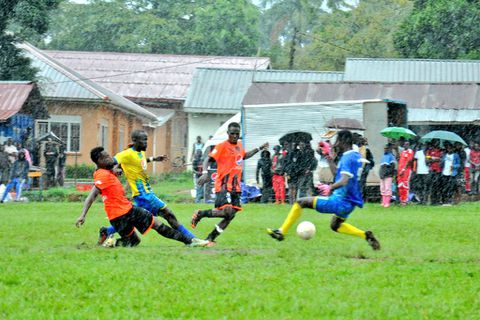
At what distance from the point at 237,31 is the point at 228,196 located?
53.2 metres

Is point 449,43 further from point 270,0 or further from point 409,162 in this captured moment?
point 270,0

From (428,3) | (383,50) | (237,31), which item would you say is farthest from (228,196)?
(237,31)

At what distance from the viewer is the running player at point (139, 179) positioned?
42.8ft

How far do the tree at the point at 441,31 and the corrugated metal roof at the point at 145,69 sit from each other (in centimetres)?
1096

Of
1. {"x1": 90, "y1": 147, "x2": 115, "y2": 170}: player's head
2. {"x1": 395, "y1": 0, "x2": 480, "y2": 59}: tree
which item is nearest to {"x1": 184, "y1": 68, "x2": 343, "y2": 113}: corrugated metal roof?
{"x1": 395, "y1": 0, "x2": 480, "y2": 59}: tree

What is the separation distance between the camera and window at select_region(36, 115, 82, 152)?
4359cm

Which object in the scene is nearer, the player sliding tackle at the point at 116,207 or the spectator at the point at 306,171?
the player sliding tackle at the point at 116,207

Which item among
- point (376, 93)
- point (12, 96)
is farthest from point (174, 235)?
point (12, 96)

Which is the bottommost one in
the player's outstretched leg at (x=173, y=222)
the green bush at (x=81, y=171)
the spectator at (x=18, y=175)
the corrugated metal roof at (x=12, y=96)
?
the green bush at (x=81, y=171)

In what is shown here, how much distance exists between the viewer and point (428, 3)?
4347 centimetres

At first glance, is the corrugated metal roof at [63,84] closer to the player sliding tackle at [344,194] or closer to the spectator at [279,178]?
the spectator at [279,178]

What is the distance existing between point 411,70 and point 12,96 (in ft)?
58.5

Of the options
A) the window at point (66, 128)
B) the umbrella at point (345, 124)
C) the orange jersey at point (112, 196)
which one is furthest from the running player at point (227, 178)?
the window at point (66, 128)

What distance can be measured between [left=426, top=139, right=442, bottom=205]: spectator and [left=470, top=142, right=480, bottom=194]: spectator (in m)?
2.04
